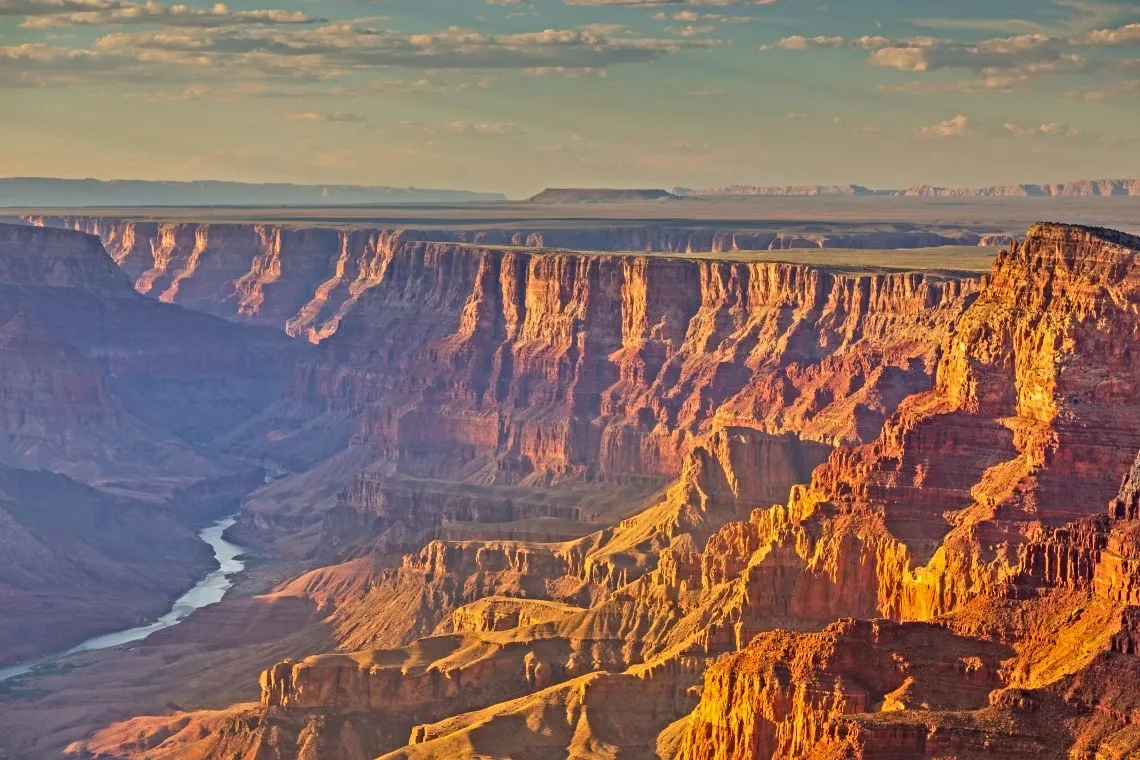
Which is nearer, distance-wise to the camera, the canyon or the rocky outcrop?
the rocky outcrop

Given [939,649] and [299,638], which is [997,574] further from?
[299,638]

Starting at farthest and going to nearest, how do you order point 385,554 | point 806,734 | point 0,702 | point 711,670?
point 385,554
point 0,702
point 711,670
point 806,734

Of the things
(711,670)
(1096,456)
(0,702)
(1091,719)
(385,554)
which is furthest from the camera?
(385,554)

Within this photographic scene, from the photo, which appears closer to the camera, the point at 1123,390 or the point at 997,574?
the point at 997,574

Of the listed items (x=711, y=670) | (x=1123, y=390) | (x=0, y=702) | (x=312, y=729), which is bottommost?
(x=0, y=702)

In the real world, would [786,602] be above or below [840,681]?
below

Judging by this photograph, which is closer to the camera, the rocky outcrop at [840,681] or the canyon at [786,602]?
the rocky outcrop at [840,681]

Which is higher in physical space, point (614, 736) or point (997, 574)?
point (997, 574)

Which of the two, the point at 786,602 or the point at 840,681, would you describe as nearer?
the point at 840,681

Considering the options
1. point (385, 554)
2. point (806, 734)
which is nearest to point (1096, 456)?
point (806, 734)
